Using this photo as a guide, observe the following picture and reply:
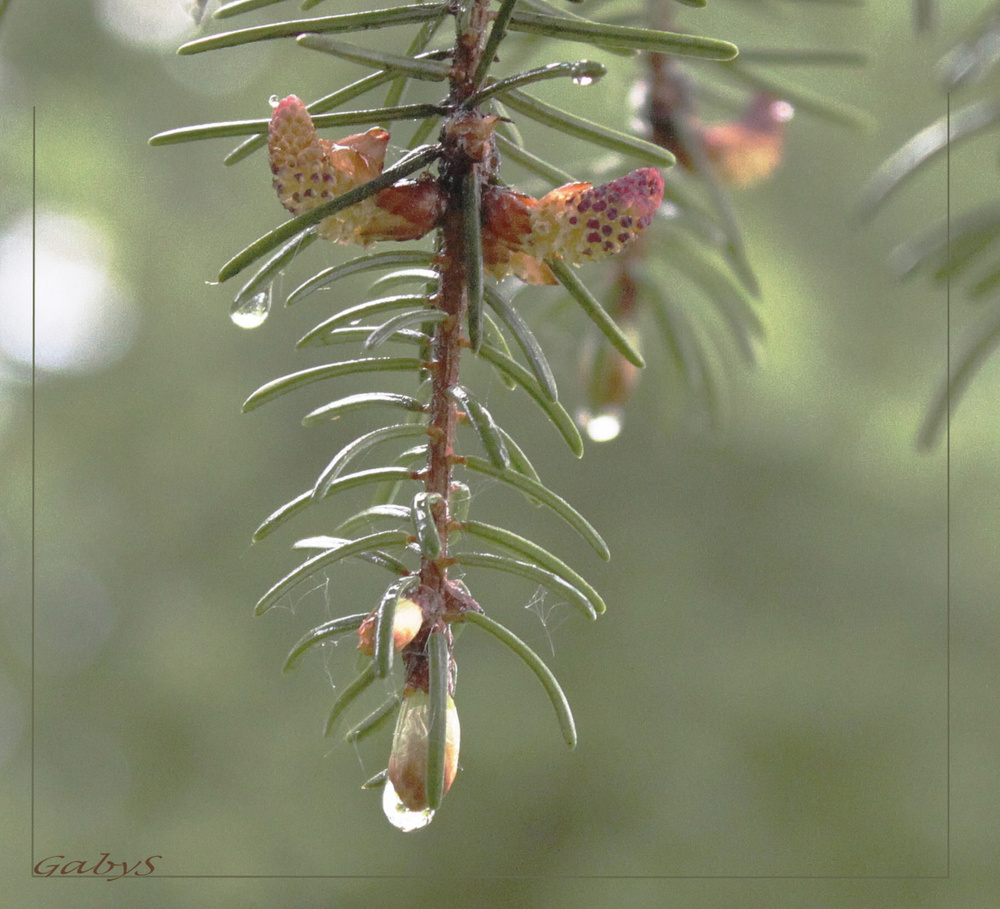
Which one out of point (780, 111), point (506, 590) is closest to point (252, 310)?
point (780, 111)

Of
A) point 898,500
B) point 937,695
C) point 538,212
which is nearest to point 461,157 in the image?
point 538,212

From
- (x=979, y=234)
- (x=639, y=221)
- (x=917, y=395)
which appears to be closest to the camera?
(x=639, y=221)

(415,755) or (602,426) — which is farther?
(602,426)

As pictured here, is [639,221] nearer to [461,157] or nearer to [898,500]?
[461,157]

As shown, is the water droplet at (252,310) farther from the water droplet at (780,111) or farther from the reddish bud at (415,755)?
the water droplet at (780,111)

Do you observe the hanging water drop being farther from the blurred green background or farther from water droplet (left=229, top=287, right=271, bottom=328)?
the blurred green background

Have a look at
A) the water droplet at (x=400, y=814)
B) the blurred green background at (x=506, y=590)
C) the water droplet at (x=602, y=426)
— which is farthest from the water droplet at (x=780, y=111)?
the blurred green background at (x=506, y=590)

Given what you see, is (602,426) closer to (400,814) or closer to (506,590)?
(400,814)
